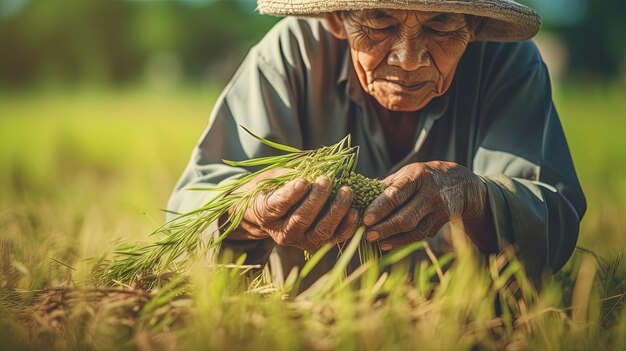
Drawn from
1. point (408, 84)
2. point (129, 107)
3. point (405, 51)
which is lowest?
point (129, 107)

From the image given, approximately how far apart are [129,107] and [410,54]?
895 centimetres

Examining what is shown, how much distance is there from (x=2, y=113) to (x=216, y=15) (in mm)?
12843

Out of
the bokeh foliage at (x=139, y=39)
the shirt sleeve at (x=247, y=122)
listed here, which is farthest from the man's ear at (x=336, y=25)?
the bokeh foliage at (x=139, y=39)

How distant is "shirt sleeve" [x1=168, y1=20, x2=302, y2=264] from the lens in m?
2.65

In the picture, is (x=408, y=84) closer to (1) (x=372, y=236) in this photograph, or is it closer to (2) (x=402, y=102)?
(2) (x=402, y=102)

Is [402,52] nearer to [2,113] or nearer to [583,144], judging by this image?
[583,144]

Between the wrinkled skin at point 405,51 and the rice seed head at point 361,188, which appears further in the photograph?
the wrinkled skin at point 405,51

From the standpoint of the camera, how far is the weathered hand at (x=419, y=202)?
214 centimetres

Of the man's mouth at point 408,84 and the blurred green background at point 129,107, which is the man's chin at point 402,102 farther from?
the blurred green background at point 129,107

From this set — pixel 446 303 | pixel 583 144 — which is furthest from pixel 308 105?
pixel 583 144

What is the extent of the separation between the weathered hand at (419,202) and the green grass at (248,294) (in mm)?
128

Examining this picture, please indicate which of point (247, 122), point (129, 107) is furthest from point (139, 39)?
point (247, 122)

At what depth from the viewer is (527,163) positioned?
2602 mm

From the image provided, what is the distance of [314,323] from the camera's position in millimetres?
1916
